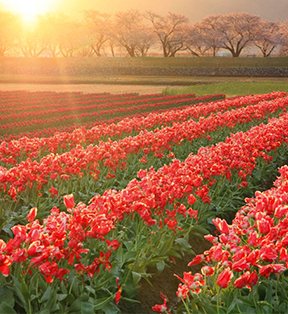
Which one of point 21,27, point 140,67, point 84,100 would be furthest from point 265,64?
point 21,27

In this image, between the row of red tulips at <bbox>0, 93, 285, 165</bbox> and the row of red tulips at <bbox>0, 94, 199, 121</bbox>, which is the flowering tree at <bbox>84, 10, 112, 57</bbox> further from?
the row of red tulips at <bbox>0, 93, 285, 165</bbox>

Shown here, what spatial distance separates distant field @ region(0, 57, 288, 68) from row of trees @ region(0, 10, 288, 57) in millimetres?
Answer: 14258

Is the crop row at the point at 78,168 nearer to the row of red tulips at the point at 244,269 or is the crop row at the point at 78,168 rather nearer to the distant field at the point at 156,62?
the row of red tulips at the point at 244,269

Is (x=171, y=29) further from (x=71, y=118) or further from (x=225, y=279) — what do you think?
(x=225, y=279)

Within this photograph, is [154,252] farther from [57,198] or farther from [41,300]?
[57,198]

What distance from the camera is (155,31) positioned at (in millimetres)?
78875

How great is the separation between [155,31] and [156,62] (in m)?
18.7

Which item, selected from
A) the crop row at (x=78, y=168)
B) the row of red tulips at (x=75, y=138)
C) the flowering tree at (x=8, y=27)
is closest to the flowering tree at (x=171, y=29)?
the flowering tree at (x=8, y=27)

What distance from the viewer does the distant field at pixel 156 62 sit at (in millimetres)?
61031

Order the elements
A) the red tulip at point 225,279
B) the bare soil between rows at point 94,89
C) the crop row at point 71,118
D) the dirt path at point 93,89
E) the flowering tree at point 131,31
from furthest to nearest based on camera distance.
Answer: the flowering tree at point 131,31 < the dirt path at point 93,89 < the bare soil between rows at point 94,89 < the crop row at point 71,118 < the red tulip at point 225,279

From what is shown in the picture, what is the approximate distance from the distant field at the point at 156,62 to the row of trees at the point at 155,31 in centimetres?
1426

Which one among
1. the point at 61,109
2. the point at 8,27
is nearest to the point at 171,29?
the point at 8,27

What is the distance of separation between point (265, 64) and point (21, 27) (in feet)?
186

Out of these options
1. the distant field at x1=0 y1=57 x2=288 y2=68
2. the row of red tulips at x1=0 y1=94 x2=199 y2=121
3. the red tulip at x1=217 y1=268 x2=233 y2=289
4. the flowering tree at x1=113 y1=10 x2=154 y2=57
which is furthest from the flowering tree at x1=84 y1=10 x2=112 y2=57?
the red tulip at x1=217 y1=268 x2=233 y2=289
